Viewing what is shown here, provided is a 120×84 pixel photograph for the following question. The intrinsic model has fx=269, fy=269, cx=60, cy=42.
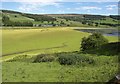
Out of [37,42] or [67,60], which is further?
[37,42]

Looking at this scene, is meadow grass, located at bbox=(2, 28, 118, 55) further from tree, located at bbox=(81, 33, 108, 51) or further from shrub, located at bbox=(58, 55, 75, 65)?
A: shrub, located at bbox=(58, 55, 75, 65)

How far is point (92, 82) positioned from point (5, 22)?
563ft

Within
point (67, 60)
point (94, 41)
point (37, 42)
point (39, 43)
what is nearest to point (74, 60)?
point (67, 60)

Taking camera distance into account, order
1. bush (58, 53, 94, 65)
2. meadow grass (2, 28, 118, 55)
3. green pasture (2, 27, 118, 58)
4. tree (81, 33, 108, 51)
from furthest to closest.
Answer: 1. meadow grass (2, 28, 118, 55)
2. green pasture (2, 27, 118, 58)
3. tree (81, 33, 108, 51)
4. bush (58, 53, 94, 65)

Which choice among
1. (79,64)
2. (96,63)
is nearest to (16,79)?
(79,64)

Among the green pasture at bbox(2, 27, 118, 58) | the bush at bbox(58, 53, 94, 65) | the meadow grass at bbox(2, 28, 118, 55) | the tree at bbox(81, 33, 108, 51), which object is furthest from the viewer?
the meadow grass at bbox(2, 28, 118, 55)

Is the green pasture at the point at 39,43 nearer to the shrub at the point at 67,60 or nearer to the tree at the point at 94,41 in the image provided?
the tree at the point at 94,41

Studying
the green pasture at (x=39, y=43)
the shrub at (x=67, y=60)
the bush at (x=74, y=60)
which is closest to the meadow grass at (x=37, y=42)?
the green pasture at (x=39, y=43)

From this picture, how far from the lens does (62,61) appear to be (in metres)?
25.6

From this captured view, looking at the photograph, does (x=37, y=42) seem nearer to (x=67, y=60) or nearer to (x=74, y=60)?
(x=67, y=60)

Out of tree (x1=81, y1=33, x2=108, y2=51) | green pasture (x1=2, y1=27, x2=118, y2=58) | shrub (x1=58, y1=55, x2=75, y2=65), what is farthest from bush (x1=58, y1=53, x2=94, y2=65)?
green pasture (x1=2, y1=27, x2=118, y2=58)

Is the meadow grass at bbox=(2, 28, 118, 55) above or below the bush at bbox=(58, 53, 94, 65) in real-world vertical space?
below

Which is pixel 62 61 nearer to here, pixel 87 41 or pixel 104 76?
pixel 104 76

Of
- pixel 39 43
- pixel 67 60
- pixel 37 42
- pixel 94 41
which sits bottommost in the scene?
pixel 39 43
